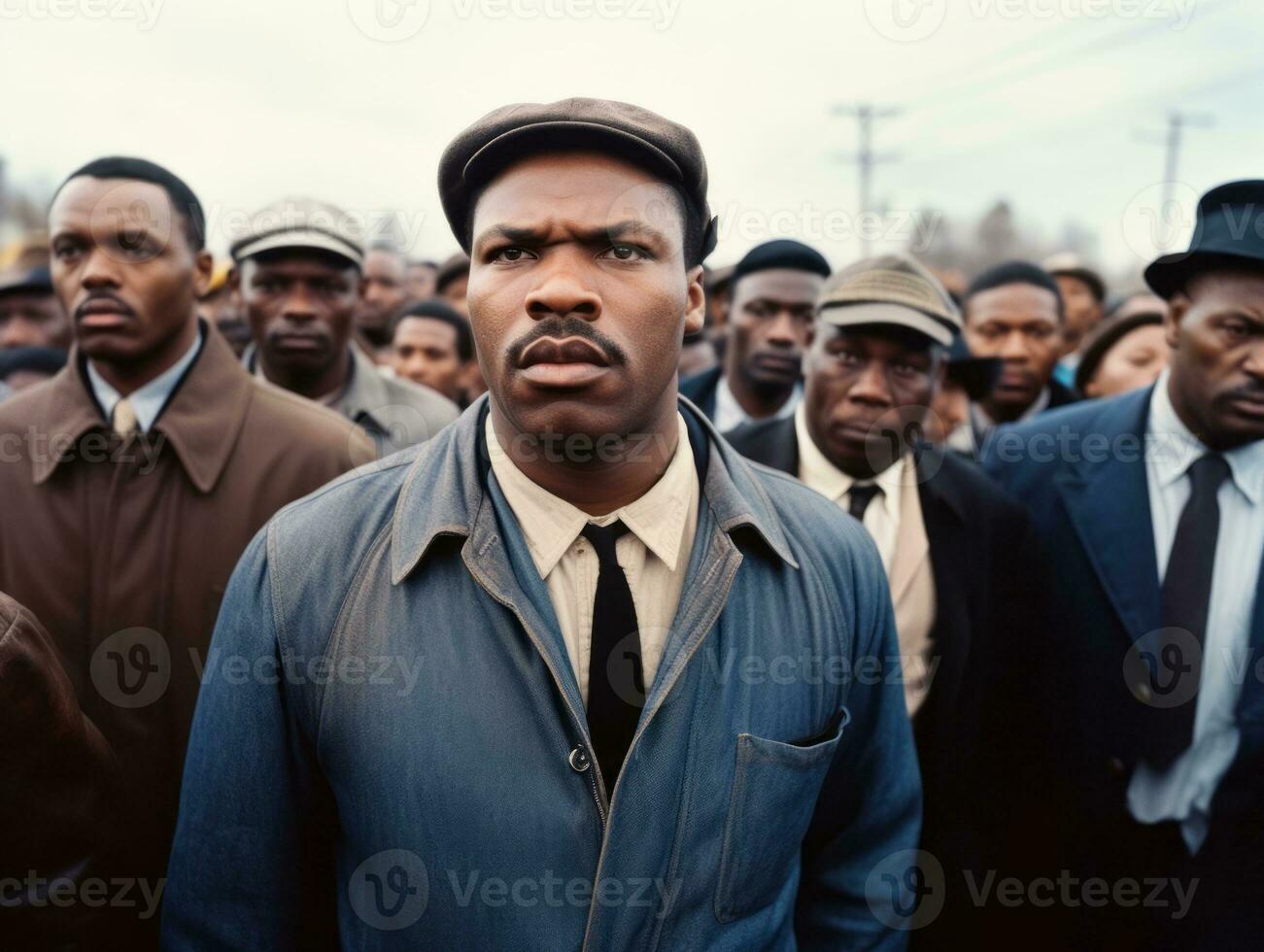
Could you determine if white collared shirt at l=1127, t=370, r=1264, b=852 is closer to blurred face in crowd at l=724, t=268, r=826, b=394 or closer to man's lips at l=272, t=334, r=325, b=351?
blurred face in crowd at l=724, t=268, r=826, b=394

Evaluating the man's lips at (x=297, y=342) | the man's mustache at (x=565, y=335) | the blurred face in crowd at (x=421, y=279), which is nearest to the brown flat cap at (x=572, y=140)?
the man's mustache at (x=565, y=335)

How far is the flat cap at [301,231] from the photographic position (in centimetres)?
439

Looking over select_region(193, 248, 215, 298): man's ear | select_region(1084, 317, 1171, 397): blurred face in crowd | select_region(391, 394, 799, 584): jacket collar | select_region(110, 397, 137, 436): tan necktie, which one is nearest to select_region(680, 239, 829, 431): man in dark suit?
select_region(1084, 317, 1171, 397): blurred face in crowd

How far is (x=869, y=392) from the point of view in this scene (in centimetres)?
320

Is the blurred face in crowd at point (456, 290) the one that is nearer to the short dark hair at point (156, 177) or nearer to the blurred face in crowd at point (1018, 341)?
the blurred face in crowd at point (1018, 341)

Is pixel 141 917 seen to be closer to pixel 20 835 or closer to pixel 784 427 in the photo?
pixel 20 835

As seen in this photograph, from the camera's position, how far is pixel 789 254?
196 inches

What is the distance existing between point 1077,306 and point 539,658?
7.89m

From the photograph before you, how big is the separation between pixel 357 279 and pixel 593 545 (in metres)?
3.29

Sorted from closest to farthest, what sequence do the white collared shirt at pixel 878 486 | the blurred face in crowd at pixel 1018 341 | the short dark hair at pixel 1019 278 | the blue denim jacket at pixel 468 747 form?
the blue denim jacket at pixel 468 747 → the white collared shirt at pixel 878 486 → the blurred face in crowd at pixel 1018 341 → the short dark hair at pixel 1019 278

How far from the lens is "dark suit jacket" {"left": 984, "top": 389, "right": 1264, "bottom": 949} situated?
288cm

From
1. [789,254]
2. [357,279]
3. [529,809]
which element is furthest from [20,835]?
[789,254]

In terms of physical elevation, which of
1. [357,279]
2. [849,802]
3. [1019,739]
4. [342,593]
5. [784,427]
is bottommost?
[1019,739]

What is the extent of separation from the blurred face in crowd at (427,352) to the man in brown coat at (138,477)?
122 inches
